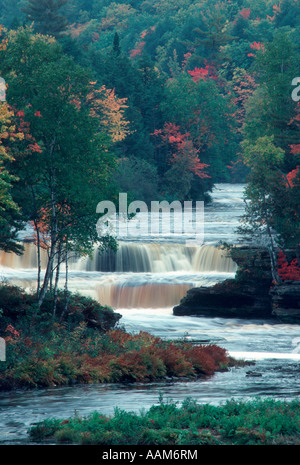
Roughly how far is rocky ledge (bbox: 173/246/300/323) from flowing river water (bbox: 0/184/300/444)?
37.9 inches

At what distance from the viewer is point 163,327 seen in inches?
1227

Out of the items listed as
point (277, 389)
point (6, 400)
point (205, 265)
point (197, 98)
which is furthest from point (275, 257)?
point (197, 98)

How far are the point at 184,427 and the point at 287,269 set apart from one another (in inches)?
891

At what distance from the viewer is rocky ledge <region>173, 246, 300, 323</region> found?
34531 millimetres

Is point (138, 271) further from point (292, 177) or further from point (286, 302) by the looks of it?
point (286, 302)

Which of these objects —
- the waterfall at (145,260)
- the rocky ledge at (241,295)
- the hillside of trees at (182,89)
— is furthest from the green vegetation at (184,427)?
the hillside of trees at (182,89)

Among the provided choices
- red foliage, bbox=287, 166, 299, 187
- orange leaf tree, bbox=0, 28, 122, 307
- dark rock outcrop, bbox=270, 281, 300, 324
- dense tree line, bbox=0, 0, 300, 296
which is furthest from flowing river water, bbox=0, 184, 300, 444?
orange leaf tree, bbox=0, 28, 122, 307

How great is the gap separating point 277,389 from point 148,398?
348 centimetres

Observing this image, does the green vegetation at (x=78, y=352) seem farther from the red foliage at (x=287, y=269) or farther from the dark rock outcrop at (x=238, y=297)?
the red foliage at (x=287, y=269)

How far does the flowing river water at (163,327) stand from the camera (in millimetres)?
16772

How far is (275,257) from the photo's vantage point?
116 feet

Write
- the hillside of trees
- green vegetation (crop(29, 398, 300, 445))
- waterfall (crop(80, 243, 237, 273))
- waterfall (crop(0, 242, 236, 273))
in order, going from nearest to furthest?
green vegetation (crop(29, 398, 300, 445)), waterfall (crop(0, 242, 236, 273)), waterfall (crop(80, 243, 237, 273)), the hillside of trees

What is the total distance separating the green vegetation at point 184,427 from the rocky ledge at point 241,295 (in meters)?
20.0

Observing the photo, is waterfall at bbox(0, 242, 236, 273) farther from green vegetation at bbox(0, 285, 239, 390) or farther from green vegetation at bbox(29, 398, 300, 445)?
green vegetation at bbox(29, 398, 300, 445)
